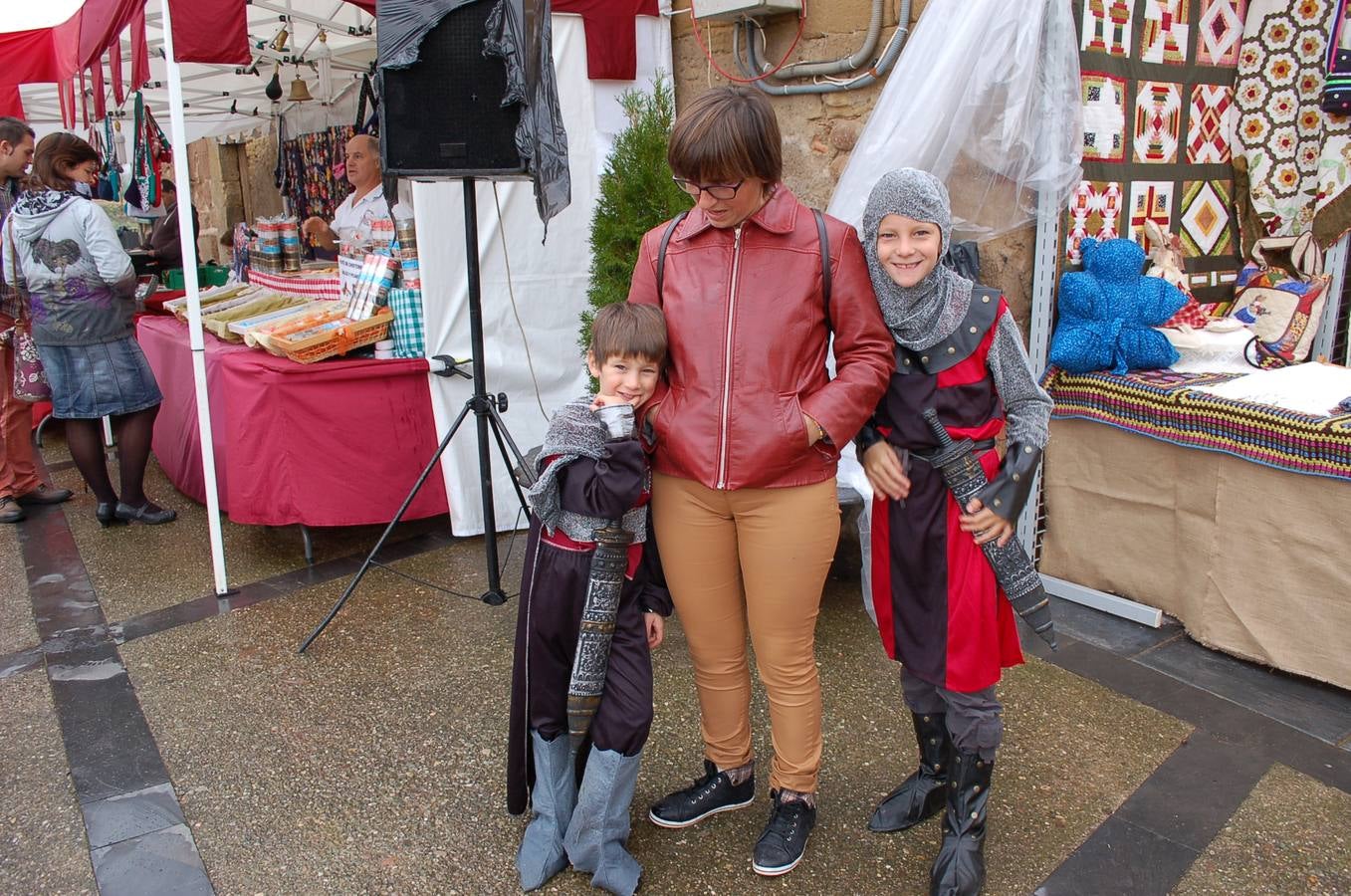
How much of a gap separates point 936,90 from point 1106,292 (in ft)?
3.08

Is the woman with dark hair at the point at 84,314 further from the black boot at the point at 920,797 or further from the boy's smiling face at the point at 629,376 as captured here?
the black boot at the point at 920,797

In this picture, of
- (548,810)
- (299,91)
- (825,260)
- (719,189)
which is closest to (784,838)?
(548,810)

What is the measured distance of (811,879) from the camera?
2264 mm

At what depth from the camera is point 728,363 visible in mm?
2004

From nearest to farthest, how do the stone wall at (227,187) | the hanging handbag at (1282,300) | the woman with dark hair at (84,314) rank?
the hanging handbag at (1282,300)
the woman with dark hair at (84,314)
the stone wall at (227,187)

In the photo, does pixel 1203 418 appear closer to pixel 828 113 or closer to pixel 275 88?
pixel 828 113

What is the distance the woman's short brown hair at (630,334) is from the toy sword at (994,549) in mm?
605

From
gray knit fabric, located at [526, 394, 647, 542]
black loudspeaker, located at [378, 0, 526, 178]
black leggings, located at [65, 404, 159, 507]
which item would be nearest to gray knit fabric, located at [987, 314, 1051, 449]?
gray knit fabric, located at [526, 394, 647, 542]

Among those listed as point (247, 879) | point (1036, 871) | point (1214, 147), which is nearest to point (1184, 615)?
point (1036, 871)

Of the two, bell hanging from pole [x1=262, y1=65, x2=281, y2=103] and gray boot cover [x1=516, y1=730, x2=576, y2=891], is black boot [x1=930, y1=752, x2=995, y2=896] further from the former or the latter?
bell hanging from pole [x1=262, y1=65, x2=281, y2=103]

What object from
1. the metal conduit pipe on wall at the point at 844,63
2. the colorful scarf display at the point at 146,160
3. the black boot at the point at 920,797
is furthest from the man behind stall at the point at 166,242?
the black boot at the point at 920,797

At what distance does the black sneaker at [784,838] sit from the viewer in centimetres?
225

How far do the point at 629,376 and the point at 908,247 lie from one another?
0.64 metres

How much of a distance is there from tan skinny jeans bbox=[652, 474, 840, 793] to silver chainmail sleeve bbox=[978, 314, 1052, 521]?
360 millimetres
